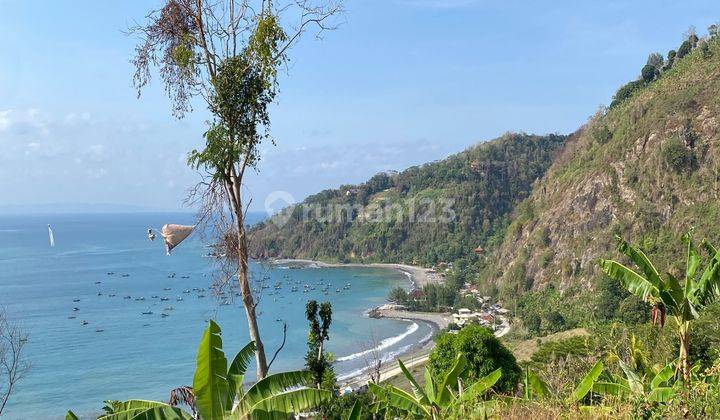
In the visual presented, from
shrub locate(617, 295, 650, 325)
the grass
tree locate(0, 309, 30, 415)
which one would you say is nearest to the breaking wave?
the grass

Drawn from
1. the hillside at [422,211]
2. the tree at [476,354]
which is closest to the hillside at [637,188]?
the tree at [476,354]

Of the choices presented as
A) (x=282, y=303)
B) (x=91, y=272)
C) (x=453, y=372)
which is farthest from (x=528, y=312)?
(x=91, y=272)

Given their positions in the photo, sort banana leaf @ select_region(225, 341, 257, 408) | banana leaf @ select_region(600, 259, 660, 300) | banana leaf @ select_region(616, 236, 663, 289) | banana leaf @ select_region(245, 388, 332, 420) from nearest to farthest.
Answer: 1. banana leaf @ select_region(245, 388, 332, 420)
2. banana leaf @ select_region(225, 341, 257, 408)
3. banana leaf @ select_region(616, 236, 663, 289)
4. banana leaf @ select_region(600, 259, 660, 300)

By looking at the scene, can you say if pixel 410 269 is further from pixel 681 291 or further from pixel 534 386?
pixel 534 386

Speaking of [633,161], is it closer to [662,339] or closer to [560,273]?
[560,273]

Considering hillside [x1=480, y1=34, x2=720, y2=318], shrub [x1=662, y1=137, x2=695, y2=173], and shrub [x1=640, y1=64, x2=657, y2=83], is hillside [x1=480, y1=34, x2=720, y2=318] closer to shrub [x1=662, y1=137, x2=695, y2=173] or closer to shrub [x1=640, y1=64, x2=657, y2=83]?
shrub [x1=662, y1=137, x2=695, y2=173]

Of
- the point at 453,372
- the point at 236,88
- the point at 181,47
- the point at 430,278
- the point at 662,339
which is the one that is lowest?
the point at 430,278

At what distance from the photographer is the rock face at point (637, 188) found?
42.2 m

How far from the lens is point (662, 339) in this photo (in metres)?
16.2

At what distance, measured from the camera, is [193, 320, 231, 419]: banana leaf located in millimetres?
4613

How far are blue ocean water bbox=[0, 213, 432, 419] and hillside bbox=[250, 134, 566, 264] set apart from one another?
29.1ft

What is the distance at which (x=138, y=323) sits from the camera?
175ft

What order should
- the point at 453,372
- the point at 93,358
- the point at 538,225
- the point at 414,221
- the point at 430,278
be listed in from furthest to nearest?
the point at 414,221
the point at 430,278
the point at 538,225
the point at 93,358
the point at 453,372

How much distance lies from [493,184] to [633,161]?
48689 mm
